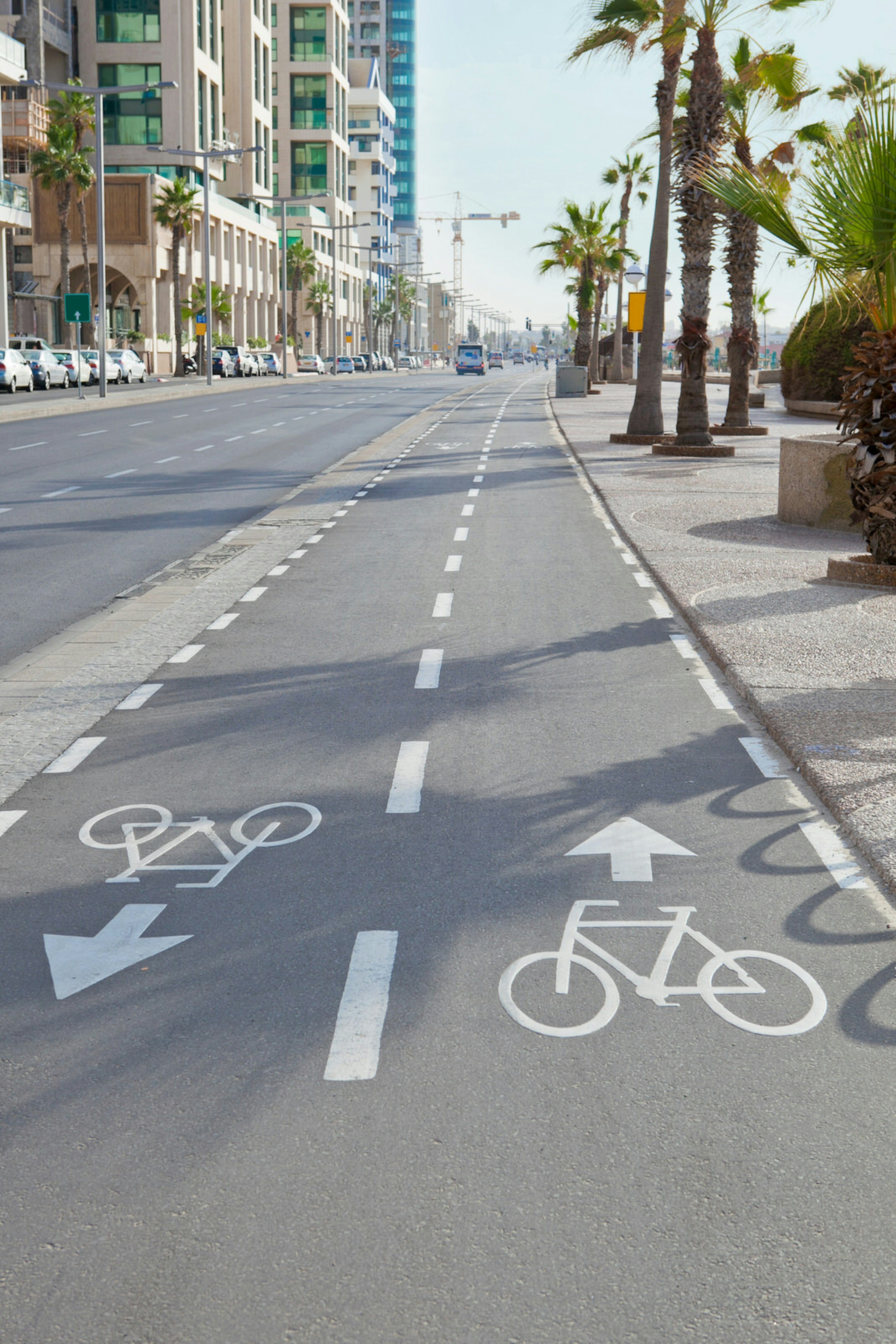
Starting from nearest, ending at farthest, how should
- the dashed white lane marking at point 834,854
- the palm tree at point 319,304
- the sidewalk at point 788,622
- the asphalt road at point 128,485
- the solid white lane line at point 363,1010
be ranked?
the solid white lane line at point 363,1010
the dashed white lane marking at point 834,854
the sidewalk at point 788,622
the asphalt road at point 128,485
the palm tree at point 319,304

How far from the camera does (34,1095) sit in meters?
4.13

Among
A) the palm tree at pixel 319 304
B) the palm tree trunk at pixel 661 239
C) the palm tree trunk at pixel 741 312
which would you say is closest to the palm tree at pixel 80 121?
the palm tree trunk at pixel 741 312

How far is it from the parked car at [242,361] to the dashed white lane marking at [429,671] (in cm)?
8455

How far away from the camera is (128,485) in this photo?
2367cm

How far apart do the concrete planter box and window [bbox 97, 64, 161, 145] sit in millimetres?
84153

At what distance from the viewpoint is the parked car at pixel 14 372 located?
55.1 m

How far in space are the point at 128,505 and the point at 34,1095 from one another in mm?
17282

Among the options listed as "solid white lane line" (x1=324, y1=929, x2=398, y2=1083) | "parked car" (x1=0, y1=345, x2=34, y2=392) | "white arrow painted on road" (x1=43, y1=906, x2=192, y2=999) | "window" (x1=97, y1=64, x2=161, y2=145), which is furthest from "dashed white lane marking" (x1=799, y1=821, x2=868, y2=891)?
"window" (x1=97, y1=64, x2=161, y2=145)

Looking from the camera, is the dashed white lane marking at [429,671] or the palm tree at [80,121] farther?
the palm tree at [80,121]

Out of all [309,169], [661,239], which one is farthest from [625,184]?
[309,169]

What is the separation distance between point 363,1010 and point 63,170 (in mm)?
79026

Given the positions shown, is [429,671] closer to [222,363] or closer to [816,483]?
[816,483]

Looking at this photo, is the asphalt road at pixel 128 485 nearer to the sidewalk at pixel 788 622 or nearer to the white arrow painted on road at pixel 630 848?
the sidewalk at pixel 788 622

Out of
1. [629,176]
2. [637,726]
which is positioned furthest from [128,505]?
[629,176]
